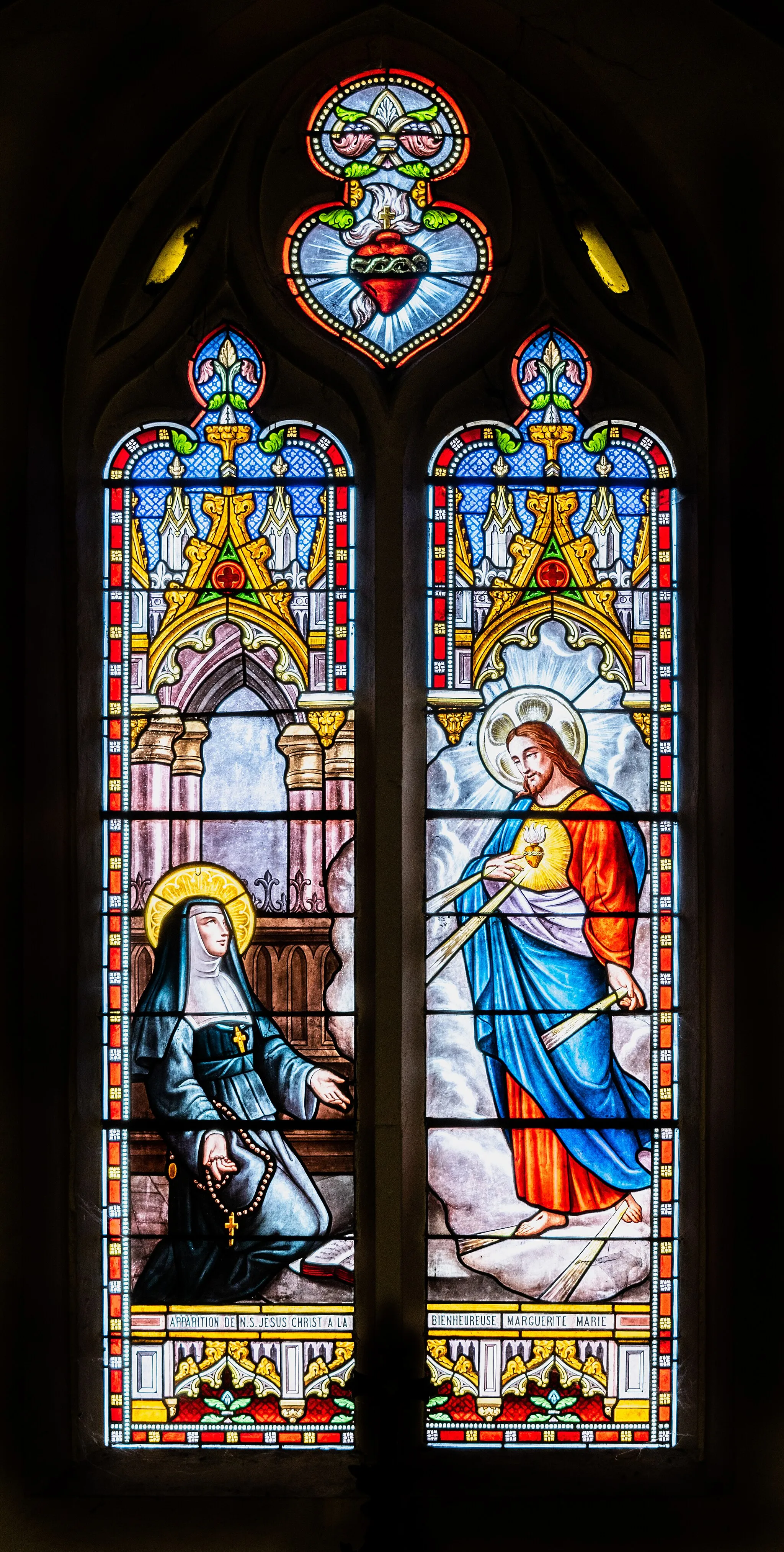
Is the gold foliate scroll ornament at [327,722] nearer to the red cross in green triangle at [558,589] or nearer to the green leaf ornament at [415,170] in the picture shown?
the red cross in green triangle at [558,589]

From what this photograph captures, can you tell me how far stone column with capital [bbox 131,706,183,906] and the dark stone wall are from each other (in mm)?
123

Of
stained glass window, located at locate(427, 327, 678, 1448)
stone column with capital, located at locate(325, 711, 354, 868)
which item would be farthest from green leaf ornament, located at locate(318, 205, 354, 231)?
stone column with capital, located at locate(325, 711, 354, 868)

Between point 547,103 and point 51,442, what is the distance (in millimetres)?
1395

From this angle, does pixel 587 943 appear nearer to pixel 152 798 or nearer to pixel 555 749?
pixel 555 749

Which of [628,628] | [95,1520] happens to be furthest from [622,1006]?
[95,1520]

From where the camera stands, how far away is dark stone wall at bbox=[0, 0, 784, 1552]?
3539 mm

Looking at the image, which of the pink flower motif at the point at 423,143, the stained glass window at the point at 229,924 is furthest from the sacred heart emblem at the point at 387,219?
the stained glass window at the point at 229,924

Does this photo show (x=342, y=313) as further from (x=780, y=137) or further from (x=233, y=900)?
(x=233, y=900)

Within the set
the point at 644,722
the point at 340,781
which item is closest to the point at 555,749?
the point at 644,722

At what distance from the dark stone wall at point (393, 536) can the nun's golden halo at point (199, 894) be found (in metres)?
0.17

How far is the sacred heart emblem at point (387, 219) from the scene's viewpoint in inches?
156

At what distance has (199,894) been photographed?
382cm

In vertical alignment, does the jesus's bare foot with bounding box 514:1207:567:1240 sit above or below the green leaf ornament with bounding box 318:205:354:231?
below

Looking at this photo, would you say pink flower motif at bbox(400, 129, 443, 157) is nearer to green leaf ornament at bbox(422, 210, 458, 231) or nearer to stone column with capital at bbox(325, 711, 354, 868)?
green leaf ornament at bbox(422, 210, 458, 231)
